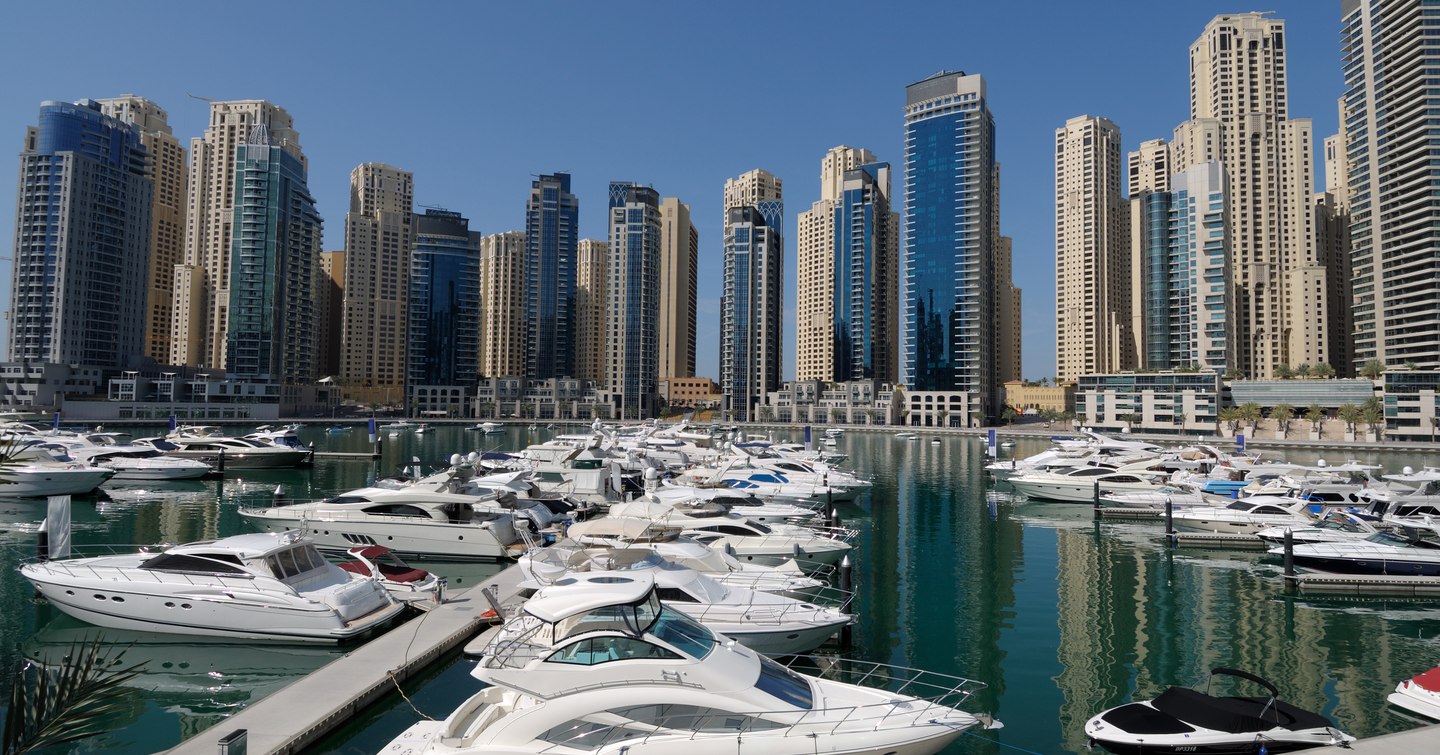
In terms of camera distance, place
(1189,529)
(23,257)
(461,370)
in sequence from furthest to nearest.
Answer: (461,370), (23,257), (1189,529)

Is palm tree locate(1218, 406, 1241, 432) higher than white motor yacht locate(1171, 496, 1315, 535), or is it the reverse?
palm tree locate(1218, 406, 1241, 432)

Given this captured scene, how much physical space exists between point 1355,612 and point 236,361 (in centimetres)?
19089

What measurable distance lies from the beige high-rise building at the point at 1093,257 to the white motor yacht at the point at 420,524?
183934mm

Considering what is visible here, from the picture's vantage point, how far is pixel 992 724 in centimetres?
1159

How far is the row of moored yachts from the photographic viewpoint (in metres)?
26.3

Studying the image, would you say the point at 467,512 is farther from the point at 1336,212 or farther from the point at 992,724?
the point at 1336,212

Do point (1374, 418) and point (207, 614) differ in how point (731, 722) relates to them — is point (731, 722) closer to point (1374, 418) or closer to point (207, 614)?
point (207, 614)

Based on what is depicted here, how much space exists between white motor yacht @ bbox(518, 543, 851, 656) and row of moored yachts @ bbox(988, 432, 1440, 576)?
1879 centimetres

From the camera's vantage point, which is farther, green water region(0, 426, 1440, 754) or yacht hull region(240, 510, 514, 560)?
yacht hull region(240, 510, 514, 560)

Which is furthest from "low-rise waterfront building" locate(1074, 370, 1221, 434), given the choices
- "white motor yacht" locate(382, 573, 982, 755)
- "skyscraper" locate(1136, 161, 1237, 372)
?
"white motor yacht" locate(382, 573, 982, 755)

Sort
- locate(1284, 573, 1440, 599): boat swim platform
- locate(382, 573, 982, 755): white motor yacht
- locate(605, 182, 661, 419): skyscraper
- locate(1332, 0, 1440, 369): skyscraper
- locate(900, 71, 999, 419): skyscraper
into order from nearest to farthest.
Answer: locate(382, 573, 982, 755): white motor yacht
locate(1284, 573, 1440, 599): boat swim platform
locate(1332, 0, 1440, 369): skyscraper
locate(900, 71, 999, 419): skyscraper
locate(605, 182, 661, 419): skyscraper

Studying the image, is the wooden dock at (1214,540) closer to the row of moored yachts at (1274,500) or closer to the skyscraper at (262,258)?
the row of moored yachts at (1274,500)

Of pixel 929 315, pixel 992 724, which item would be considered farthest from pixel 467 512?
pixel 929 315

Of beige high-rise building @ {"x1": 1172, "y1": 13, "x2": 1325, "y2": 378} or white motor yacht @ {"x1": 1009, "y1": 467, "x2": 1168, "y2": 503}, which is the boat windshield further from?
beige high-rise building @ {"x1": 1172, "y1": 13, "x2": 1325, "y2": 378}
